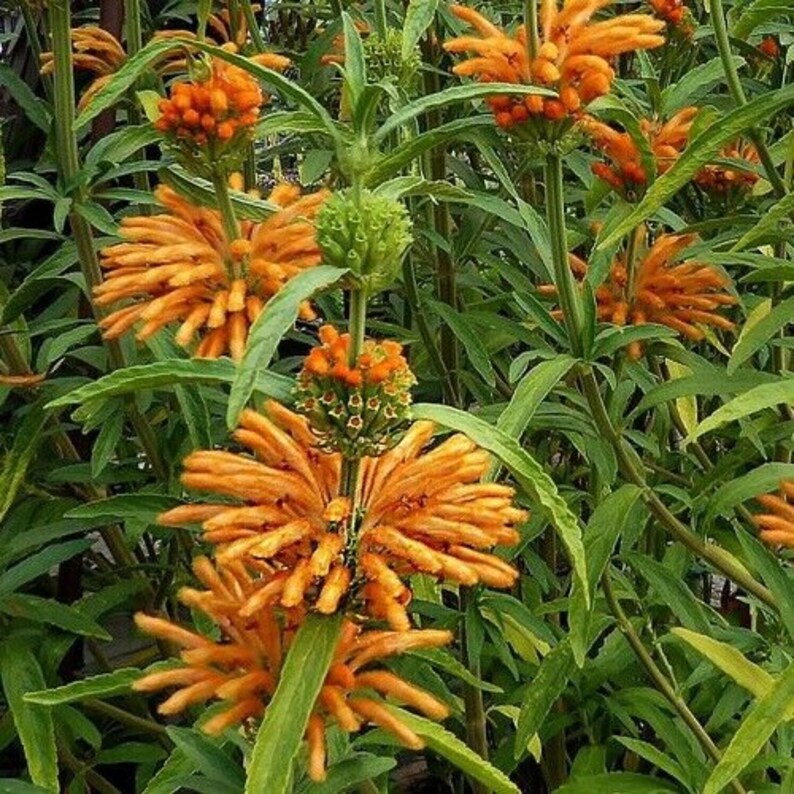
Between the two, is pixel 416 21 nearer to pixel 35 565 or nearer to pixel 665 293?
pixel 665 293

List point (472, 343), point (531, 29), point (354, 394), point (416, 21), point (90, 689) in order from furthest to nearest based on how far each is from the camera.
A: point (472, 343) < point (531, 29) < point (416, 21) < point (90, 689) < point (354, 394)

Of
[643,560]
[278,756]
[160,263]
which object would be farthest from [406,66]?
[278,756]

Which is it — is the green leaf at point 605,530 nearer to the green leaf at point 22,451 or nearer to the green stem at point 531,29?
the green stem at point 531,29

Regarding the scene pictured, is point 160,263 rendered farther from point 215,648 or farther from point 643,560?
point 643,560

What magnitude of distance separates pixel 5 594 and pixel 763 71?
1.34m

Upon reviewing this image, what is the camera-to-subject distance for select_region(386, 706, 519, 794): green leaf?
32.5 inches

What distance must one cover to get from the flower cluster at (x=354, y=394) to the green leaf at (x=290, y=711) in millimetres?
120

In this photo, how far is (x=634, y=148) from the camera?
136cm

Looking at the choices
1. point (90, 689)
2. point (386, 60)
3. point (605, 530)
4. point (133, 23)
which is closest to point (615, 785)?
point (605, 530)

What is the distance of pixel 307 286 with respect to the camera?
0.68m

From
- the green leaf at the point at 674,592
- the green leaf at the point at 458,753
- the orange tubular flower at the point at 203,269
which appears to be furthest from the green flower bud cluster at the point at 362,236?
the green leaf at the point at 674,592

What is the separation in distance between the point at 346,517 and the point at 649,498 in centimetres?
58

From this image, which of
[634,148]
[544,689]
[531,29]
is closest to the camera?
[531,29]

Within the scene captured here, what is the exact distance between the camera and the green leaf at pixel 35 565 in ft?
4.33
